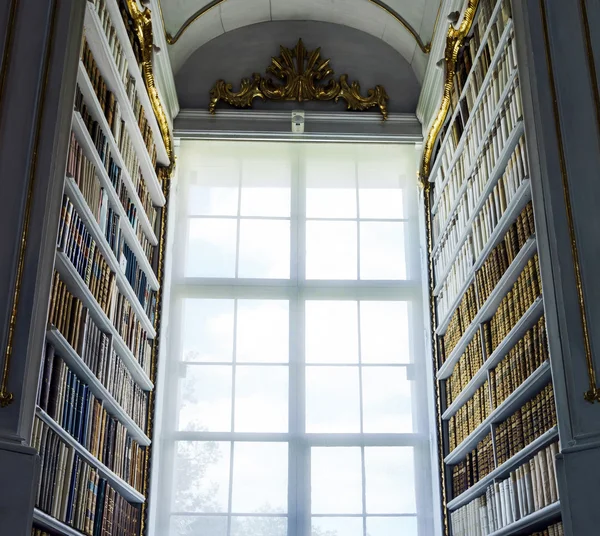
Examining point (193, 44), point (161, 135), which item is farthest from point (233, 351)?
point (193, 44)

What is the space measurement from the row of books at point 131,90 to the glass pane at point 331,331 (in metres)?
1.39

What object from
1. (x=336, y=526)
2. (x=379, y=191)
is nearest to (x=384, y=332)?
(x=379, y=191)

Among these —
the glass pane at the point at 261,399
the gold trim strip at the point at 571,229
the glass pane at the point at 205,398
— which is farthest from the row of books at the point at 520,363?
the glass pane at the point at 205,398

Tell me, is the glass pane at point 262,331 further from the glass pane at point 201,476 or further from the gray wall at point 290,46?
the gray wall at point 290,46

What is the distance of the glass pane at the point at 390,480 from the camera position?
198 inches

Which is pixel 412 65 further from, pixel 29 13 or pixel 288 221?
pixel 29 13

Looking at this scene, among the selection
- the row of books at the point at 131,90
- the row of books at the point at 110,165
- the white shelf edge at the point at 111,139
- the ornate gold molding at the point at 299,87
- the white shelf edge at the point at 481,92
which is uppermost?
the ornate gold molding at the point at 299,87

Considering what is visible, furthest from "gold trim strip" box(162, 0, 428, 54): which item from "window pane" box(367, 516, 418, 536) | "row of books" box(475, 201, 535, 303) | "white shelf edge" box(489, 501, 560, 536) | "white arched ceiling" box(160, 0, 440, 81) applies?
"white shelf edge" box(489, 501, 560, 536)

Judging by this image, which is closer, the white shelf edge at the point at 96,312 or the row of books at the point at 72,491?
the row of books at the point at 72,491

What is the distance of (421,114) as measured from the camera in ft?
18.5

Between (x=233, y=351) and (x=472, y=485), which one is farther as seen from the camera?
(x=233, y=351)

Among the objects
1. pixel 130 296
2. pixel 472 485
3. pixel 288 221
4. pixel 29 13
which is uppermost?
pixel 288 221

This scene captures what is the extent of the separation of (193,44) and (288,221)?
4.55ft

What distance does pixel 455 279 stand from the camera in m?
4.71
